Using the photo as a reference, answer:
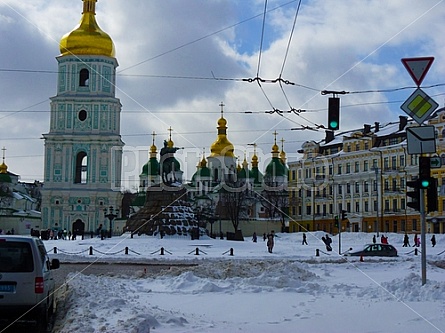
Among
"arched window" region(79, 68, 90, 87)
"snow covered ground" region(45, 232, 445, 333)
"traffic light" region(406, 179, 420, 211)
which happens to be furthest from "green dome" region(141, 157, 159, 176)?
"traffic light" region(406, 179, 420, 211)

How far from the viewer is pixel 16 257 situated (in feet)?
35.7

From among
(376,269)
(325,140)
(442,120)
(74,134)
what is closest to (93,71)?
(74,134)

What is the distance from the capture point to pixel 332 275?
21.5 m

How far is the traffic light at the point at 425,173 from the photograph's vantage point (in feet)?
47.4

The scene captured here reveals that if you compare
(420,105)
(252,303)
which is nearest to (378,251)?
(420,105)

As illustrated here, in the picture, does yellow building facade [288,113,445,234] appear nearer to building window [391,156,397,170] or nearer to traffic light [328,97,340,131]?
building window [391,156,397,170]

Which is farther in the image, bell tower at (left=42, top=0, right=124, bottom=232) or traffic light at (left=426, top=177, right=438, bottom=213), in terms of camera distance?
bell tower at (left=42, top=0, right=124, bottom=232)

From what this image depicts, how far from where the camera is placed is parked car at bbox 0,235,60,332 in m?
10.6

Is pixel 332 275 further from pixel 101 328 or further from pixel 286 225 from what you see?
pixel 286 225

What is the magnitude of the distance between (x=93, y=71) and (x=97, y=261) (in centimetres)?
4851

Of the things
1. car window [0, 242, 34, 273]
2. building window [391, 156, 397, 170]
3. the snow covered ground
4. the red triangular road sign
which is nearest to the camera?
the snow covered ground

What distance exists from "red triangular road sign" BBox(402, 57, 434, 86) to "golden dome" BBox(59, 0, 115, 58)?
218ft

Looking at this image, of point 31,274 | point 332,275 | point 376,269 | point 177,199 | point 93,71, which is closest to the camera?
point 31,274

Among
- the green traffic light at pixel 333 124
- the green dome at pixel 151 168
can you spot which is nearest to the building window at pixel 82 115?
the green dome at pixel 151 168
